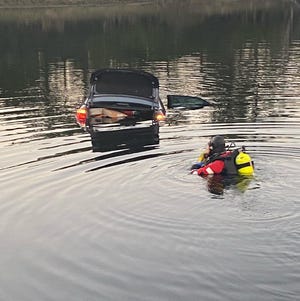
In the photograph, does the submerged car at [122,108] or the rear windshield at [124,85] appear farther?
the rear windshield at [124,85]

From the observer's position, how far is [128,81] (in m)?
25.4

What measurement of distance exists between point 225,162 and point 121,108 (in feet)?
30.4

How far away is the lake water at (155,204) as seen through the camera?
10.6 metres

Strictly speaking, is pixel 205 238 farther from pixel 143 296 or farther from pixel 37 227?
pixel 37 227

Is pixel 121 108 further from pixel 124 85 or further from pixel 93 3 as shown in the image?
pixel 93 3

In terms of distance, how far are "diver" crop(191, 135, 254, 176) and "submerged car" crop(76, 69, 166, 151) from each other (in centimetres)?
550

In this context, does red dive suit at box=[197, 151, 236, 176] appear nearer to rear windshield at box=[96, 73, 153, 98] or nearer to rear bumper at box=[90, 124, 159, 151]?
rear bumper at box=[90, 124, 159, 151]

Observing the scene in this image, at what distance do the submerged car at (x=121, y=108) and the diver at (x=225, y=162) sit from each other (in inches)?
216

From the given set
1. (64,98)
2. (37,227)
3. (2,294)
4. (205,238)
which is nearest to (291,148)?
(205,238)

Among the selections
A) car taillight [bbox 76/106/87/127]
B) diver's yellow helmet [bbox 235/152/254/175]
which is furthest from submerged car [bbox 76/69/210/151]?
diver's yellow helmet [bbox 235/152/254/175]

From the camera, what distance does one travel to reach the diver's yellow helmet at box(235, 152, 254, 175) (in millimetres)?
15711

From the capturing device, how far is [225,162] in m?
15.9

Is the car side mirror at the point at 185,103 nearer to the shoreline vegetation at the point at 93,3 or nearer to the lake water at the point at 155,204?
the lake water at the point at 155,204

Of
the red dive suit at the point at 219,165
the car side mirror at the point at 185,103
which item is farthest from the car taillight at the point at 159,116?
the red dive suit at the point at 219,165
